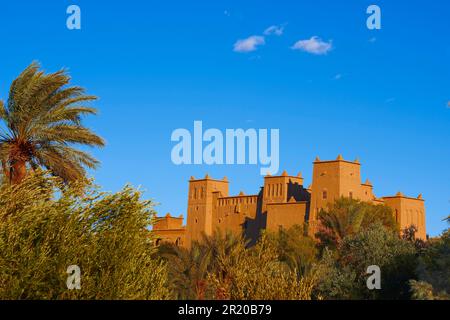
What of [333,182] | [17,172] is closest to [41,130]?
[17,172]

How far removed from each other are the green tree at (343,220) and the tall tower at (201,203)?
2061cm

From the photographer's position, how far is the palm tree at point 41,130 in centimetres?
2022

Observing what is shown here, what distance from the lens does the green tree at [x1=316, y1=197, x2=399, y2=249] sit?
164ft

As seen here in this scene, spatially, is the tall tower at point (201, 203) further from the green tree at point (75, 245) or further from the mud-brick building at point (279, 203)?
the green tree at point (75, 245)

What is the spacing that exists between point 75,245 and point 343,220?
3599 centimetres

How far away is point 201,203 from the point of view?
2963 inches

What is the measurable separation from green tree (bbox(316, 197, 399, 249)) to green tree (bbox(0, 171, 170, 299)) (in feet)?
106

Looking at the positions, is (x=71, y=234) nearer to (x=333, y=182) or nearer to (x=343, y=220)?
(x=343, y=220)

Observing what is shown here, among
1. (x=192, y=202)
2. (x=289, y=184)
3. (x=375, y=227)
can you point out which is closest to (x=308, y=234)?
(x=289, y=184)

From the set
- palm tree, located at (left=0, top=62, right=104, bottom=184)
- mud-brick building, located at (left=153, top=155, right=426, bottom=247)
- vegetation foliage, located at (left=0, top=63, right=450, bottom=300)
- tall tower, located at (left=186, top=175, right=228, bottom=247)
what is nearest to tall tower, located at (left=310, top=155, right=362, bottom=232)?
mud-brick building, located at (left=153, top=155, right=426, bottom=247)

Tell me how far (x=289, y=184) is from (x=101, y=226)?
50.2 m

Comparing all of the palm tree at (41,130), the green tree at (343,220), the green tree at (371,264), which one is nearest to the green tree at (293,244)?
the green tree at (343,220)
